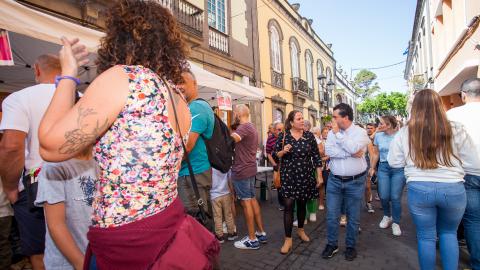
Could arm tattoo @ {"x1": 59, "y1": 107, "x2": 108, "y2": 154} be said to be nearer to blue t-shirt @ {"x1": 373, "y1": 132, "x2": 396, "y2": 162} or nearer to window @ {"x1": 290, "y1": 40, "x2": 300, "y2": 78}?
blue t-shirt @ {"x1": 373, "y1": 132, "x2": 396, "y2": 162}

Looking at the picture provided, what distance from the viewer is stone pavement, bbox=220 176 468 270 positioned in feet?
12.2

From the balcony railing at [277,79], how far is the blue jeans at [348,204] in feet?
40.4

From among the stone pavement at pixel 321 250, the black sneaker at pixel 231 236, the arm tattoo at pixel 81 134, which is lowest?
the stone pavement at pixel 321 250

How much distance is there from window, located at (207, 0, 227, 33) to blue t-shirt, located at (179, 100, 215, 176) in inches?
385

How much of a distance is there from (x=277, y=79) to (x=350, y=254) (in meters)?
13.3

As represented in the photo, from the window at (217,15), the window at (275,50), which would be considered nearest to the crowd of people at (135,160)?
the window at (217,15)

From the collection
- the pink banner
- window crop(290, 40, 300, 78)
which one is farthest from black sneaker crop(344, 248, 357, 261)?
window crop(290, 40, 300, 78)

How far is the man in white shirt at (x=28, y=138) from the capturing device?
2016 mm

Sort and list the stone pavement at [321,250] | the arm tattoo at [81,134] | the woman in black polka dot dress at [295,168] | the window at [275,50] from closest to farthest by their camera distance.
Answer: the arm tattoo at [81,134]
the stone pavement at [321,250]
the woman in black polka dot dress at [295,168]
the window at [275,50]

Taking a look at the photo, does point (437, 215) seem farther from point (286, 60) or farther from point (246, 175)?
point (286, 60)

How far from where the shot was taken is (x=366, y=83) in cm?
6469

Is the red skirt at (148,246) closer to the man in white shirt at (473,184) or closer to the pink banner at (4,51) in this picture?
the pink banner at (4,51)

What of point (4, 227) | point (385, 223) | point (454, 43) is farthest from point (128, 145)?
point (454, 43)

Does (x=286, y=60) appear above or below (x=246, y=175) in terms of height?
above
